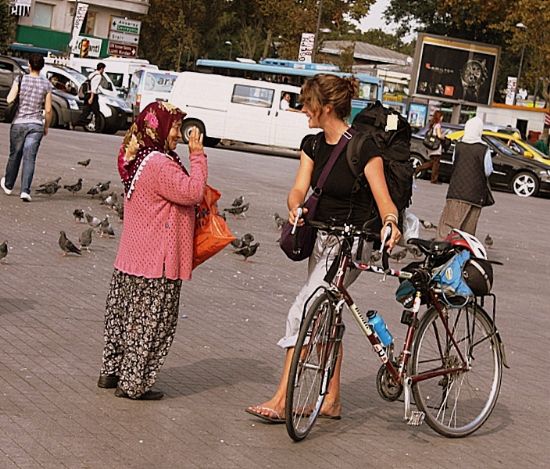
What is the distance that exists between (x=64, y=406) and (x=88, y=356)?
4.19 feet

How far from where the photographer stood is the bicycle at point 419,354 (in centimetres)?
671

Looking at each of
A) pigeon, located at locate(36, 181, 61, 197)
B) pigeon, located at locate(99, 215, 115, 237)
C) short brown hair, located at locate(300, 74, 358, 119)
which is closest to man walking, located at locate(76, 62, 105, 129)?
pigeon, located at locate(36, 181, 61, 197)

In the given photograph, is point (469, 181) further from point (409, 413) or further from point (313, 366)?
point (313, 366)

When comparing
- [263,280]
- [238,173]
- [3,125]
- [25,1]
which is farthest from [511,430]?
[25,1]

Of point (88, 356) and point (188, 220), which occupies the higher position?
point (188, 220)

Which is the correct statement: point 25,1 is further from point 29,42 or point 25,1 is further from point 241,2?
point 241,2

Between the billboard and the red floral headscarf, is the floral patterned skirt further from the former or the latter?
the billboard

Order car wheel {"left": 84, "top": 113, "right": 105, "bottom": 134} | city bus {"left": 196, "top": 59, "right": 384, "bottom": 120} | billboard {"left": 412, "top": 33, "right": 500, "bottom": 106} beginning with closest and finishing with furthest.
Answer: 1. car wheel {"left": 84, "top": 113, "right": 105, "bottom": 134}
2. city bus {"left": 196, "top": 59, "right": 384, "bottom": 120}
3. billboard {"left": 412, "top": 33, "right": 500, "bottom": 106}

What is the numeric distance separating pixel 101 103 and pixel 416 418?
3130 centimetres

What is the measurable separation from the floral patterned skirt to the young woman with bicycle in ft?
1.85

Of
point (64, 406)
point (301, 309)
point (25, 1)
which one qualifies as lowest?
point (64, 406)

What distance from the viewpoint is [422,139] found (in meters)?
35.5

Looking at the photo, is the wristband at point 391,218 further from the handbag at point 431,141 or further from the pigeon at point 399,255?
the handbag at point 431,141

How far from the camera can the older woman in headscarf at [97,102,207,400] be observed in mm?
7055
